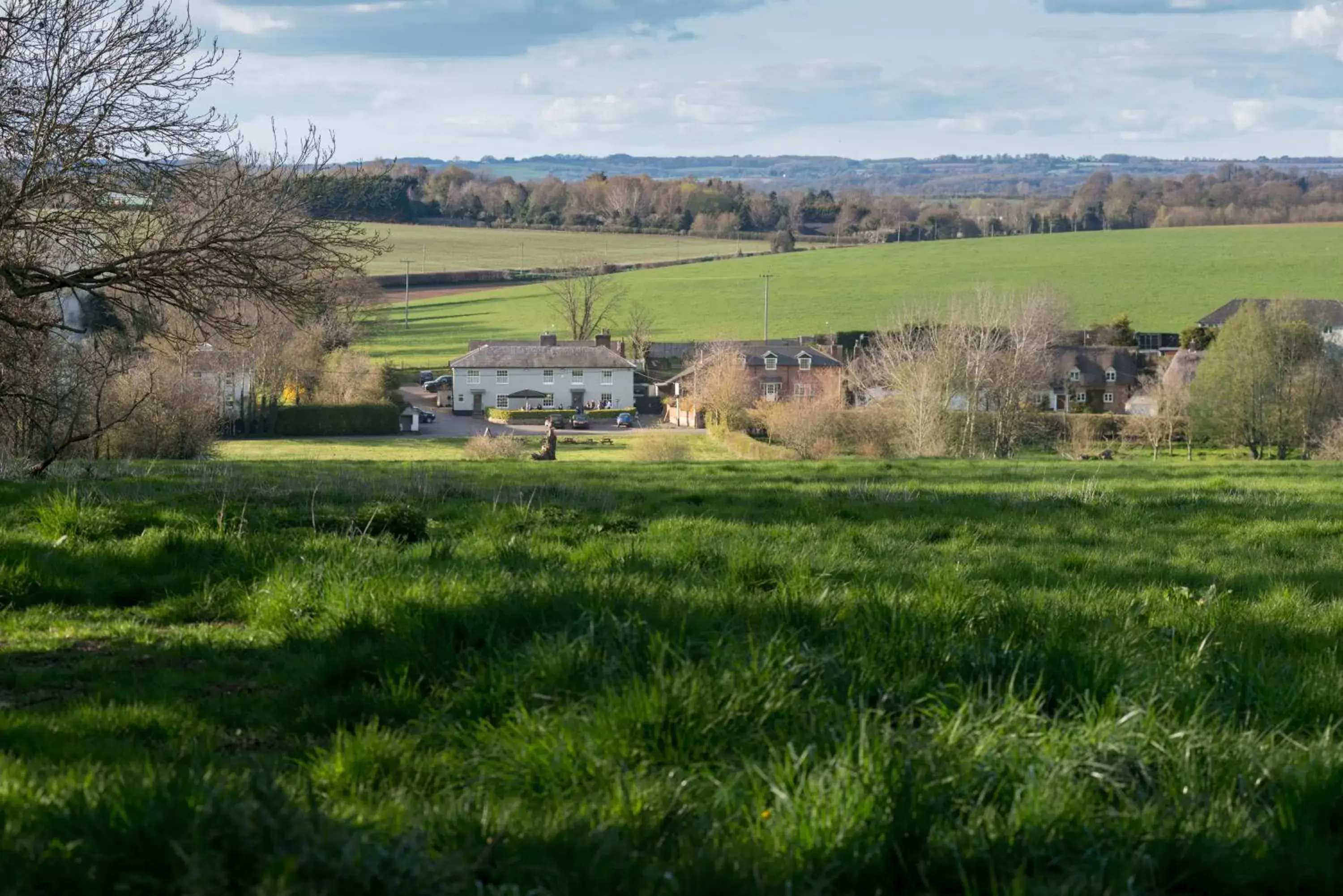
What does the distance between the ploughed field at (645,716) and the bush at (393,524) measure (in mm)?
34

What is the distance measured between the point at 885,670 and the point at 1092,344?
105439mm

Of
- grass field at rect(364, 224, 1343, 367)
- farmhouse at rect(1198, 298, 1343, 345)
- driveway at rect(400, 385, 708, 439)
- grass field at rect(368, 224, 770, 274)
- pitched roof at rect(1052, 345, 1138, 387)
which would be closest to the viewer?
farmhouse at rect(1198, 298, 1343, 345)

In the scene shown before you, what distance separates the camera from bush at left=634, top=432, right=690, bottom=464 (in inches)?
2448

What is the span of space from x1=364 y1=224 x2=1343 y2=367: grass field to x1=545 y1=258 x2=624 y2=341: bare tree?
134 inches

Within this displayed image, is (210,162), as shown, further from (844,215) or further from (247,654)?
(844,215)

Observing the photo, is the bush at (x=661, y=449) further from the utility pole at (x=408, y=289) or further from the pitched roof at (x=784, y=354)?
the utility pole at (x=408, y=289)

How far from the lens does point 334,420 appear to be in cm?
7406

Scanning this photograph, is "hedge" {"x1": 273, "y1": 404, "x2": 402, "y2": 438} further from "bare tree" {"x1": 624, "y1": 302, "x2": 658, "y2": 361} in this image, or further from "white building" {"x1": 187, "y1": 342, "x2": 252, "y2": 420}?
"bare tree" {"x1": 624, "y1": 302, "x2": 658, "y2": 361}

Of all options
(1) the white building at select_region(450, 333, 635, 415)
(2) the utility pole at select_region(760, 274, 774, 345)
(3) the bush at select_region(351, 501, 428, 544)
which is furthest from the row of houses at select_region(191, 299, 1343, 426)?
(3) the bush at select_region(351, 501, 428, 544)

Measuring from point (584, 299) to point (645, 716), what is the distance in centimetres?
11644

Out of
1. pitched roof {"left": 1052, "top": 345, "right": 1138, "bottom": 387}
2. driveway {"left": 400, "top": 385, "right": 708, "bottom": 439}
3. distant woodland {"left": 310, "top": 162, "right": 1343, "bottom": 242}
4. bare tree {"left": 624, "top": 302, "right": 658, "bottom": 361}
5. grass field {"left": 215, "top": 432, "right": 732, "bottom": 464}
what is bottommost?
driveway {"left": 400, "top": 385, "right": 708, "bottom": 439}

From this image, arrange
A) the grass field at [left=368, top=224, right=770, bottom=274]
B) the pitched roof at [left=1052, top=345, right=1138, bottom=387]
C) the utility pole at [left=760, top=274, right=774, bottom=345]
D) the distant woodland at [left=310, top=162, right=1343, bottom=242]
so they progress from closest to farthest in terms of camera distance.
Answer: the pitched roof at [left=1052, top=345, right=1138, bottom=387] → the utility pole at [left=760, top=274, right=774, bottom=345] → the grass field at [left=368, top=224, right=770, bottom=274] → the distant woodland at [left=310, top=162, right=1343, bottom=242]

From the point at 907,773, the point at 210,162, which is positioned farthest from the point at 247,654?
the point at 210,162

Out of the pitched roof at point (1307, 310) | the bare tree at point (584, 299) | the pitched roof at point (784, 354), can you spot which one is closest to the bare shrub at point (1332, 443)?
the pitched roof at point (1307, 310)
